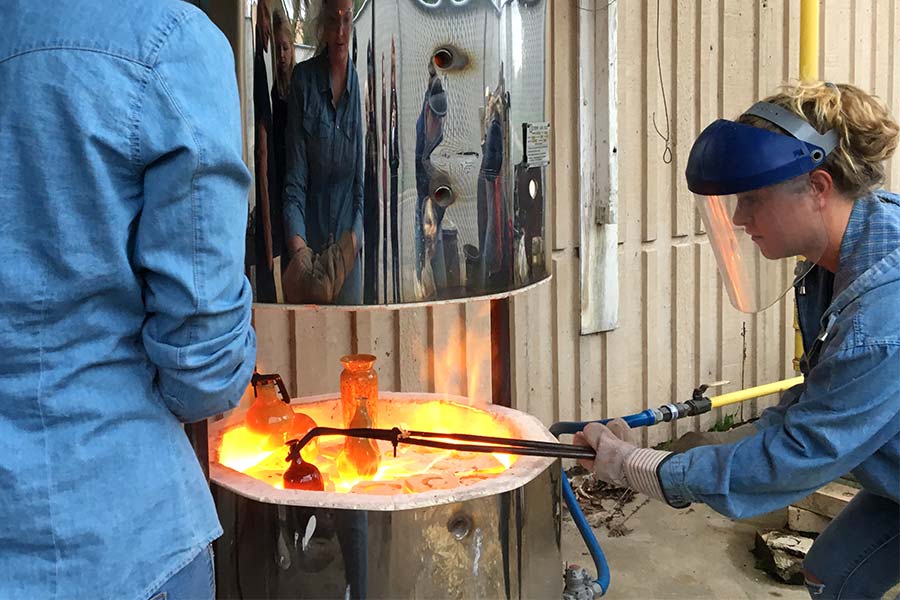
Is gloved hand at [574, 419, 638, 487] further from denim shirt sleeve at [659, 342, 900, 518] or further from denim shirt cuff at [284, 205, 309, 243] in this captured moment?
denim shirt cuff at [284, 205, 309, 243]

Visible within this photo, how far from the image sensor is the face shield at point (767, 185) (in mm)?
1745

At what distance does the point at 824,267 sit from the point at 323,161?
1.13 m

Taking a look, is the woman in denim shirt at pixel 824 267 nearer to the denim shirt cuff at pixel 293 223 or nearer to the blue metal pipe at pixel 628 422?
the blue metal pipe at pixel 628 422

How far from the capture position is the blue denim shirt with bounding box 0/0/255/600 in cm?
121

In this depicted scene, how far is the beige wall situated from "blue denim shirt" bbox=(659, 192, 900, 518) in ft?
6.02

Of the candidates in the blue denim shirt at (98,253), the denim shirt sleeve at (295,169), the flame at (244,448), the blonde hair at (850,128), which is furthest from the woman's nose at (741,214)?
the flame at (244,448)

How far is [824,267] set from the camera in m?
1.95

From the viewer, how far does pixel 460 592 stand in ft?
7.04

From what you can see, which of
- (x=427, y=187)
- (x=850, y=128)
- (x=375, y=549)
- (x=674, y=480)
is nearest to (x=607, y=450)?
(x=674, y=480)

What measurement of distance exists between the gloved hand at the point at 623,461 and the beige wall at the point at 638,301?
59.2 inches

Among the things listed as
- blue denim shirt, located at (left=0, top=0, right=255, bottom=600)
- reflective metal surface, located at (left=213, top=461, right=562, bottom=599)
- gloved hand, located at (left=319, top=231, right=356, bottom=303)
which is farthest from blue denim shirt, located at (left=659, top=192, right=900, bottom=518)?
blue denim shirt, located at (left=0, top=0, right=255, bottom=600)

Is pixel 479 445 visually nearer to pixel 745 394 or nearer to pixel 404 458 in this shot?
pixel 404 458

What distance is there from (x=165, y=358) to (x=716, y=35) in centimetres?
414

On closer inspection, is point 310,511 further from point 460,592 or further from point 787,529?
point 787,529
